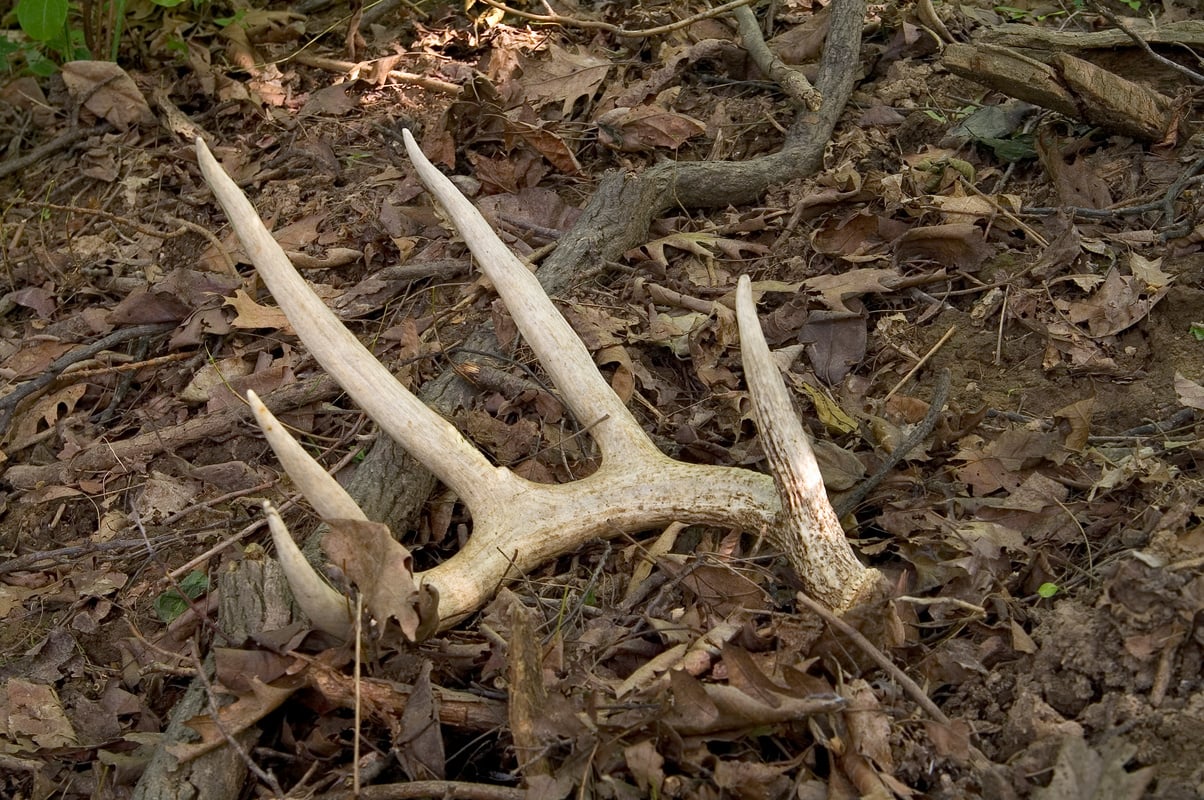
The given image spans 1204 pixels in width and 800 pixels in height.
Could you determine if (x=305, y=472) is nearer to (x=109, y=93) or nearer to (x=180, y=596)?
(x=180, y=596)

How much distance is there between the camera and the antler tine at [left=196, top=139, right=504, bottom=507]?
2342 millimetres

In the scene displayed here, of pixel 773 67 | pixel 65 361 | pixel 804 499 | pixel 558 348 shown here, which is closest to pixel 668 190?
pixel 773 67

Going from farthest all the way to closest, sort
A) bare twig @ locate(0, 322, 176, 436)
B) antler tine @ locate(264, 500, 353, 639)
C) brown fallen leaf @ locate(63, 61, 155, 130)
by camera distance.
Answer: brown fallen leaf @ locate(63, 61, 155, 130) < bare twig @ locate(0, 322, 176, 436) < antler tine @ locate(264, 500, 353, 639)

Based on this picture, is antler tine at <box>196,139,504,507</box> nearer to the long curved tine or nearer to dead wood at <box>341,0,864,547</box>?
the long curved tine

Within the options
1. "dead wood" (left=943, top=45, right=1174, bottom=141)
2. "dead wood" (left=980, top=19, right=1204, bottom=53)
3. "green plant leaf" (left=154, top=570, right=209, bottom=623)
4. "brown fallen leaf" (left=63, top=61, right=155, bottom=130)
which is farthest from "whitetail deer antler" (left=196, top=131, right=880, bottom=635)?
"brown fallen leaf" (left=63, top=61, right=155, bottom=130)

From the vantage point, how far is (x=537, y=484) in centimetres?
271

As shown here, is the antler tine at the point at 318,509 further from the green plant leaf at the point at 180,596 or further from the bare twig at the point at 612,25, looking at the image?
the bare twig at the point at 612,25

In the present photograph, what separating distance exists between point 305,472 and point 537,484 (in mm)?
699

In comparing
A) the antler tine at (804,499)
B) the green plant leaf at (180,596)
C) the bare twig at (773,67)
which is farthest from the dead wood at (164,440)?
the bare twig at (773,67)

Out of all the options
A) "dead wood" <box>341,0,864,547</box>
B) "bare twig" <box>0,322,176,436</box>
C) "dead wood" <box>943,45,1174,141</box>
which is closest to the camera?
"dead wood" <box>341,0,864,547</box>

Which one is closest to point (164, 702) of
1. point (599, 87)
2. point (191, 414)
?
point (191, 414)

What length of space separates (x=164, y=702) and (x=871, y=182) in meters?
2.86

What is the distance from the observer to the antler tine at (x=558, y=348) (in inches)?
106

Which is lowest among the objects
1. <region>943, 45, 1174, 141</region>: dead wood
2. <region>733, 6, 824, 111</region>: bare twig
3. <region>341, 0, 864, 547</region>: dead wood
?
<region>341, 0, 864, 547</region>: dead wood
